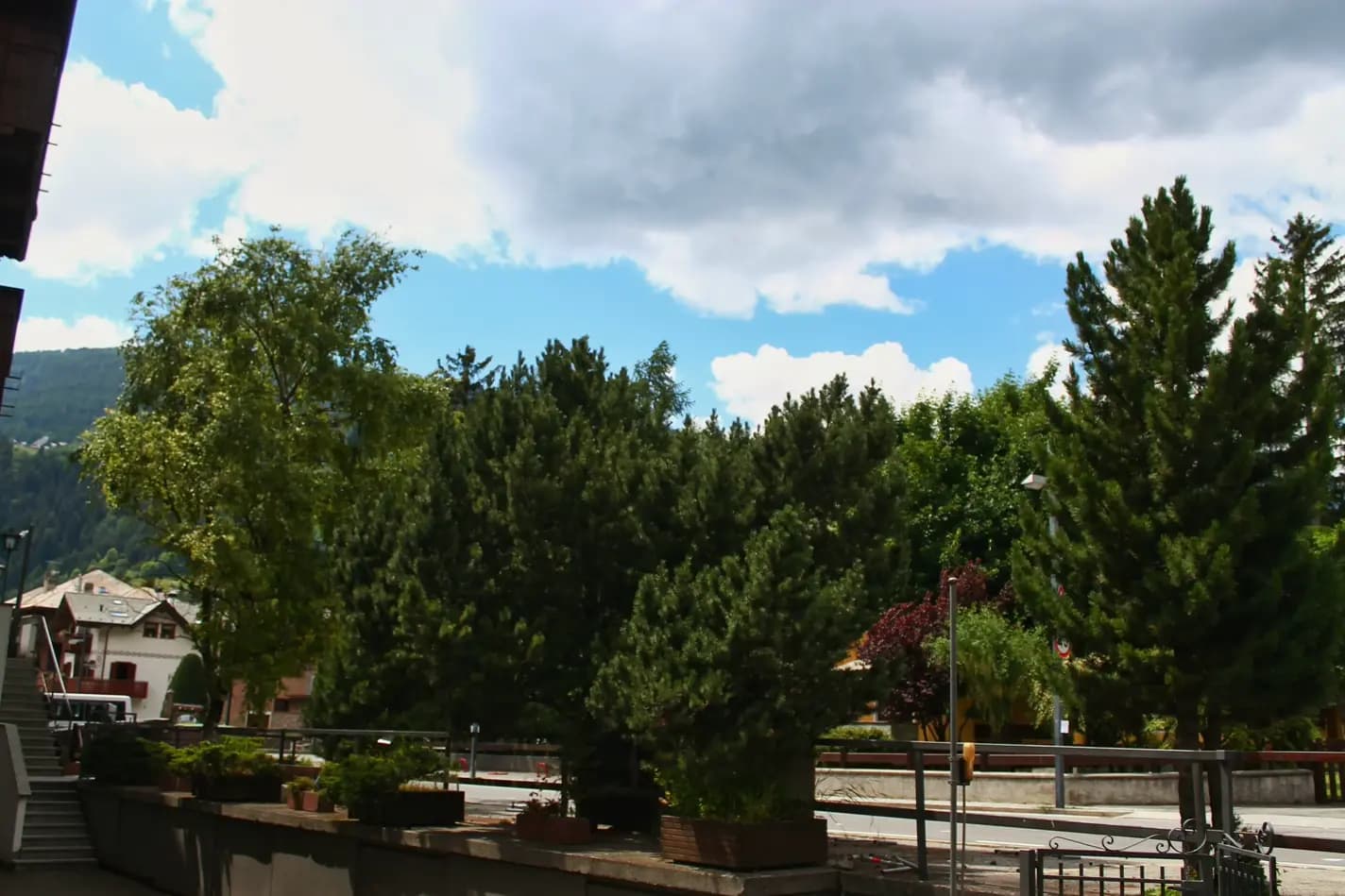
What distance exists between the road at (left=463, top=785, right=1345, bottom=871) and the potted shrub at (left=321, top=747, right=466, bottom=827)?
291cm

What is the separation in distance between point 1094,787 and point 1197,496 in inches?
540

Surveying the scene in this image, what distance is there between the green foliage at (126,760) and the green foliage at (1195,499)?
16.0 m

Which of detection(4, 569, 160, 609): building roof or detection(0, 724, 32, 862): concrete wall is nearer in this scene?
detection(0, 724, 32, 862): concrete wall

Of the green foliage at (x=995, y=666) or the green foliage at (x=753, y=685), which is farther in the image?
the green foliage at (x=995, y=666)

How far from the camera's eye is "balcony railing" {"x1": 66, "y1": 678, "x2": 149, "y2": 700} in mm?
73500

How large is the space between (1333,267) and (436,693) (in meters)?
52.0

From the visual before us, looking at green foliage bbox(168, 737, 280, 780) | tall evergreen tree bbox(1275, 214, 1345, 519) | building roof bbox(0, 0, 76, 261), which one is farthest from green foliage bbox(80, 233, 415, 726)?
tall evergreen tree bbox(1275, 214, 1345, 519)

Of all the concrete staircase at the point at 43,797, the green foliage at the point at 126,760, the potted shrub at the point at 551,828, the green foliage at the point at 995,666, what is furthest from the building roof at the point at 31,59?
the green foliage at the point at 995,666

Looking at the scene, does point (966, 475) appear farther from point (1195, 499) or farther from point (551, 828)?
point (551, 828)

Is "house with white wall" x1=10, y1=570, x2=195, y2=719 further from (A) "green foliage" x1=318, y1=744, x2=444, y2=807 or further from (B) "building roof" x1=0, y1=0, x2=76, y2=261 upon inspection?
(B) "building roof" x1=0, y1=0, x2=76, y2=261

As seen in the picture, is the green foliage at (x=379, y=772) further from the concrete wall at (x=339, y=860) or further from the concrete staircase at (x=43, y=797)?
the concrete staircase at (x=43, y=797)

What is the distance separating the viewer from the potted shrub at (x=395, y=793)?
14.2m

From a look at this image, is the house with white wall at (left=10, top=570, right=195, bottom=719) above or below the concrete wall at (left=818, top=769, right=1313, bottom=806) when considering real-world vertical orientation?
above

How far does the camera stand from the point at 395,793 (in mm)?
14297
